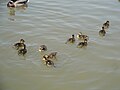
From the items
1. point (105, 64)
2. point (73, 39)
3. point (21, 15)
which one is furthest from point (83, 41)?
point (21, 15)

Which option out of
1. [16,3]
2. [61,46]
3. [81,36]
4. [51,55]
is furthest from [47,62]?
[16,3]

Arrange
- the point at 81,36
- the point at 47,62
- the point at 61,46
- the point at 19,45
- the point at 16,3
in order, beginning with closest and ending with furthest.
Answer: the point at 47,62, the point at 19,45, the point at 61,46, the point at 81,36, the point at 16,3

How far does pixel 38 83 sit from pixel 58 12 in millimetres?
4792

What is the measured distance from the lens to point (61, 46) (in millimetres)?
9797

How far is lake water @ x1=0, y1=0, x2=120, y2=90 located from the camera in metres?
8.22

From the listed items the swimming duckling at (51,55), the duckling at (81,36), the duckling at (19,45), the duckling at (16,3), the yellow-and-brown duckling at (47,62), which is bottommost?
the yellow-and-brown duckling at (47,62)

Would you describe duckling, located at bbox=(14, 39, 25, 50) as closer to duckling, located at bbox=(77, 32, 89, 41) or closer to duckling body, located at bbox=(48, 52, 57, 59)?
duckling body, located at bbox=(48, 52, 57, 59)

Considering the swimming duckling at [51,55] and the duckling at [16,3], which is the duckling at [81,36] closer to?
the swimming duckling at [51,55]

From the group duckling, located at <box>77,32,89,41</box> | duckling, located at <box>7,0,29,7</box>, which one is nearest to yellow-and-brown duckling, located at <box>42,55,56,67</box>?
duckling, located at <box>77,32,89,41</box>

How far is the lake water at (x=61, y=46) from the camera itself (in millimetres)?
8216

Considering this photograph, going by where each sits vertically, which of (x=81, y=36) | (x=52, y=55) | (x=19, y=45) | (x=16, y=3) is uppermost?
(x=16, y=3)

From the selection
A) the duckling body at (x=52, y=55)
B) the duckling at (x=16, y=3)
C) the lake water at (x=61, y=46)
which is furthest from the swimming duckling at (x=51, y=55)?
the duckling at (x=16, y=3)

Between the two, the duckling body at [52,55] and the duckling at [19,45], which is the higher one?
the duckling at [19,45]

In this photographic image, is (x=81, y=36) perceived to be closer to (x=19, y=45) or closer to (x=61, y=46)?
(x=61, y=46)
